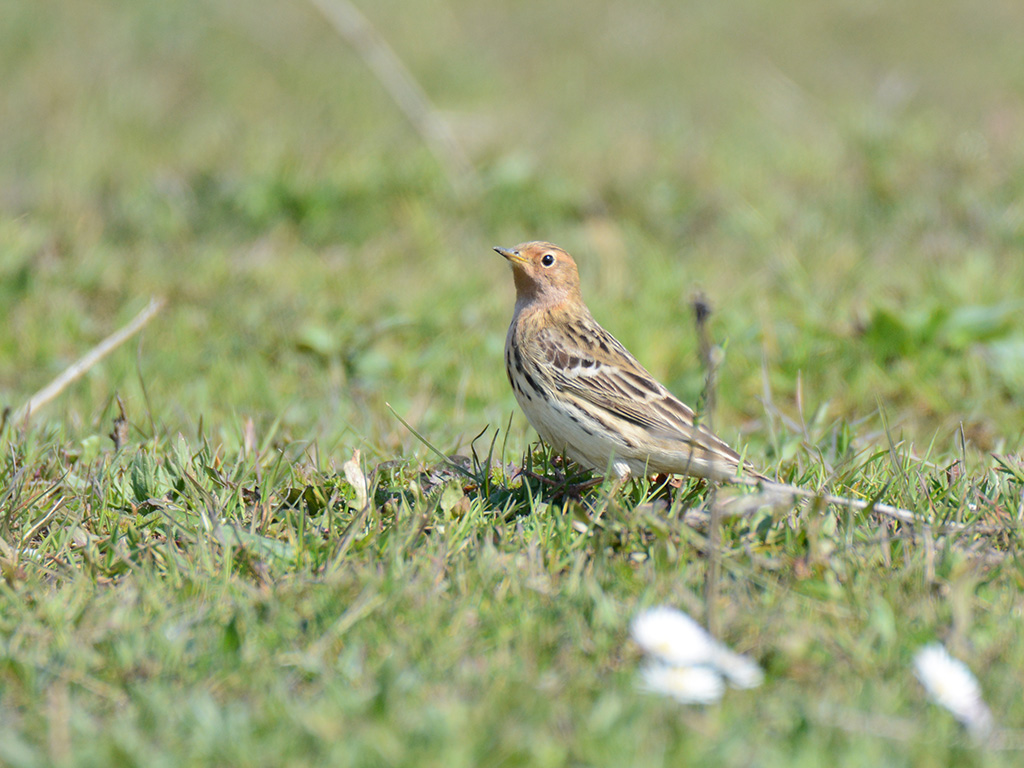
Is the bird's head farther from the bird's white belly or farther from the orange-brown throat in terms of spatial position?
the bird's white belly

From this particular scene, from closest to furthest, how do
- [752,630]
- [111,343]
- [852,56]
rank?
[752,630]
[111,343]
[852,56]

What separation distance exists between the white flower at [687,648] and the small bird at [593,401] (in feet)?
3.56

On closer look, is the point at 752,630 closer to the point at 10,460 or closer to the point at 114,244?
the point at 10,460

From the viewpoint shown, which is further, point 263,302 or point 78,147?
point 78,147

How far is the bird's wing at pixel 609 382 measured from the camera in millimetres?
4609

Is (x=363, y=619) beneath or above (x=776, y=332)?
above

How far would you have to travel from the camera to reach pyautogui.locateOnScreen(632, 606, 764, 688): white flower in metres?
2.87

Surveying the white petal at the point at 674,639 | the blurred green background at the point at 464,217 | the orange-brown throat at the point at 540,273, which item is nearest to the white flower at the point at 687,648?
the white petal at the point at 674,639

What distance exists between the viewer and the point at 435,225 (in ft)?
28.3

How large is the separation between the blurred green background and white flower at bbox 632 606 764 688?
1224mm

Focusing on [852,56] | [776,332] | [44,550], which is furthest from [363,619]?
[852,56]

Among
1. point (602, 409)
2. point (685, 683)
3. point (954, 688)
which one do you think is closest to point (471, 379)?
point (602, 409)

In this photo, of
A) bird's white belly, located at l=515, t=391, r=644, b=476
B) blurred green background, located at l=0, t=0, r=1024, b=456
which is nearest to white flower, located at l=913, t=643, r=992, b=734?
blurred green background, located at l=0, t=0, r=1024, b=456

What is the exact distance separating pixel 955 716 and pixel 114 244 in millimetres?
6951
